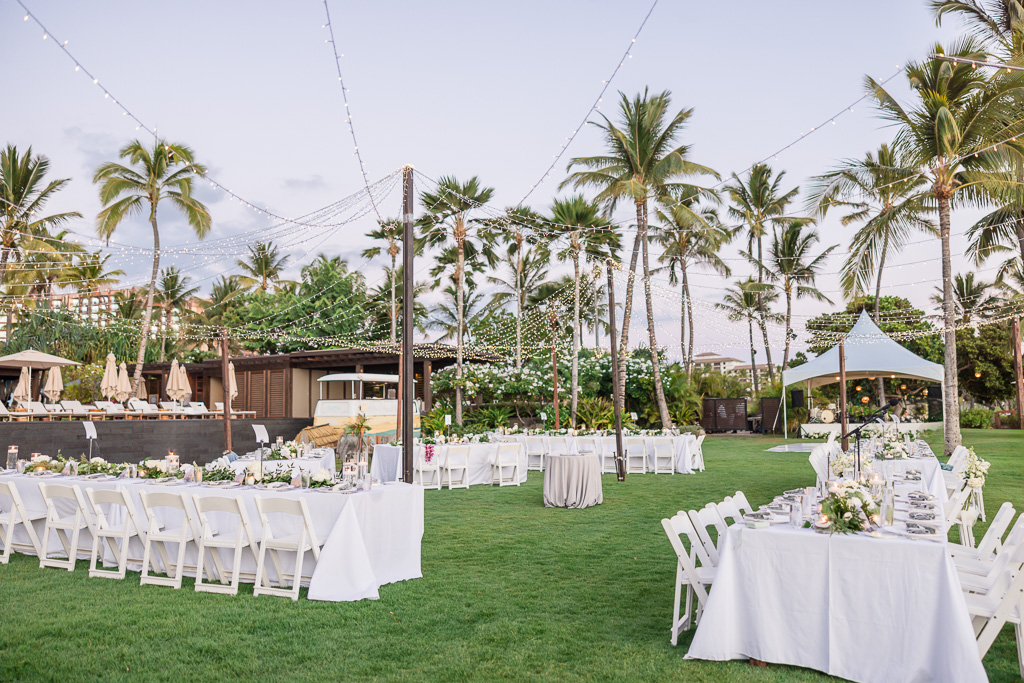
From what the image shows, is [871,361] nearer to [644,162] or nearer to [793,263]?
[644,162]

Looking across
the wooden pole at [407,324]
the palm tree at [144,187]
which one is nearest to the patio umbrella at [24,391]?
the palm tree at [144,187]

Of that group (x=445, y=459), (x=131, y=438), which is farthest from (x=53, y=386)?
(x=445, y=459)

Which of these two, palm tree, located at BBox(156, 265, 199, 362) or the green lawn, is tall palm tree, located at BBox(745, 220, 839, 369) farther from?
the green lawn

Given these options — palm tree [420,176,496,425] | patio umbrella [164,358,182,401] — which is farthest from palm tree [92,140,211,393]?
palm tree [420,176,496,425]

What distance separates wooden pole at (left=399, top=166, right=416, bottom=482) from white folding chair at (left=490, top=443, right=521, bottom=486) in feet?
17.3

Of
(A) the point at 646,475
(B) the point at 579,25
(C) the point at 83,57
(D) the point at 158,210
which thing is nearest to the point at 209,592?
(C) the point at 83,57

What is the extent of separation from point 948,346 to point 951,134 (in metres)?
4.55

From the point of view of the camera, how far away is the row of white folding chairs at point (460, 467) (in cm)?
1268

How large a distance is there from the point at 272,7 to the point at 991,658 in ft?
31.3

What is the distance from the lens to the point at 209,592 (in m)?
5.46

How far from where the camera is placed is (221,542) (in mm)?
5500

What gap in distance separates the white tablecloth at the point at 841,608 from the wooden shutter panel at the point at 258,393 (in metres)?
23.9

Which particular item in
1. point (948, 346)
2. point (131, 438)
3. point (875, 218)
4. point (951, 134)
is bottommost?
point (131, 438)

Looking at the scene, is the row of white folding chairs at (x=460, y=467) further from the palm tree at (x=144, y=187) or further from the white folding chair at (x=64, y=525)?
the palm tree at (x=144, y=187)
